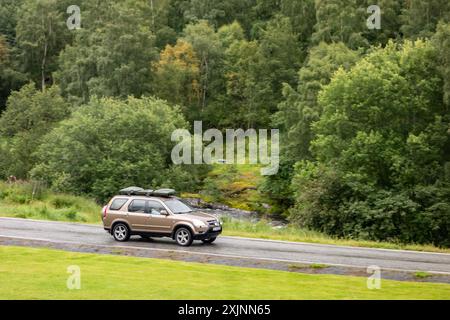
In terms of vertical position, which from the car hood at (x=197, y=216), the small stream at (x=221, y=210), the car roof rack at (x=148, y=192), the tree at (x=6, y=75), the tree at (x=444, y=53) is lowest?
the small stream at (x=221, y=210)

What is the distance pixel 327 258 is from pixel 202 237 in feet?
16.0

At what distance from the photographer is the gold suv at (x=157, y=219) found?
2508cm

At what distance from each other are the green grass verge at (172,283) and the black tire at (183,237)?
3.32 metres

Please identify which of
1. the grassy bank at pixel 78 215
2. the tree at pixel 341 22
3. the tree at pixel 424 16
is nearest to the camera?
the grassy bank at pixel 78 215

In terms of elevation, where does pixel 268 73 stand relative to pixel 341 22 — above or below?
below

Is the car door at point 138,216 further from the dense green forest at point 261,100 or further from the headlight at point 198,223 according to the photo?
the dense green forest at point 261,100

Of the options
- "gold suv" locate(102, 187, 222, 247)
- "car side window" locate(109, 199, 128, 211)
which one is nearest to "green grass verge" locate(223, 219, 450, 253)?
"gold suv" locate(102, 187, 222, 247)

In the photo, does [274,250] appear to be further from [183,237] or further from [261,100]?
[261,100]

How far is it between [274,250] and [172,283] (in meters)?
7.59

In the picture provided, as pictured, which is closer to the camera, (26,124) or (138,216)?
(138,216)

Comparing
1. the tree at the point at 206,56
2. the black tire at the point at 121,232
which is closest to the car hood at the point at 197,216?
the black tire at the point at 121,232

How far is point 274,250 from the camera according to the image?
24750mm

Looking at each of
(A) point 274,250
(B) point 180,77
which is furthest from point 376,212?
(B) point 180,77
